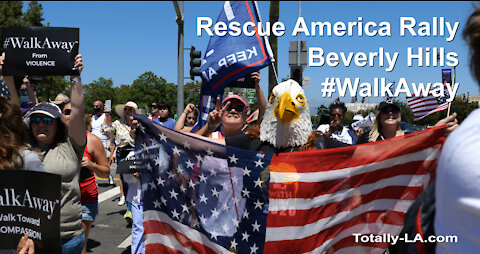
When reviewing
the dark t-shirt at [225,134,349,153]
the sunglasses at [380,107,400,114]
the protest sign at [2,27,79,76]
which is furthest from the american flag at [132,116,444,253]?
the sunglasses at [380,107,400,114]

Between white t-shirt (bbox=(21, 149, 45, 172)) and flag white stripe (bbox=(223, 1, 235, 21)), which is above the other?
flag white stripe (bbox=(223, 1, 235, 21))

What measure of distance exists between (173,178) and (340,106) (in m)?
4.24

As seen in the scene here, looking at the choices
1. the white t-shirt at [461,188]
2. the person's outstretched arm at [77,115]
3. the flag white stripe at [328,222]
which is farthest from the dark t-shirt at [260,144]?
the white t-shirt at [461,188]

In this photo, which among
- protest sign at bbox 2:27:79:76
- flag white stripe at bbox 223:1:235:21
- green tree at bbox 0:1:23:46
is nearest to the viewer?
protest sign at bbox 2:27:79:76

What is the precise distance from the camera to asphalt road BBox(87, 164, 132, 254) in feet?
19.8

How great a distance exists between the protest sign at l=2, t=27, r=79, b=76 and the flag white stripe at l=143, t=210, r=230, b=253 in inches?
53.4

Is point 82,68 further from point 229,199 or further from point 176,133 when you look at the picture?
point 229,199

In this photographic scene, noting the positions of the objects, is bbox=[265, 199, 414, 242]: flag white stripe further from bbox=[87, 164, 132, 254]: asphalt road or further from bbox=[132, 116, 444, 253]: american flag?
bbox=[87, 164, 132, 254]: asphalt road

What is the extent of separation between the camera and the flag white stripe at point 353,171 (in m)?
2.96

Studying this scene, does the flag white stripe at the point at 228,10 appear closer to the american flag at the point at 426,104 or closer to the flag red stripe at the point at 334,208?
the flag red stripe at the point at 334,208

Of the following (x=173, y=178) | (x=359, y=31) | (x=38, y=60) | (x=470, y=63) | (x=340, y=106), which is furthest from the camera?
(x=340, y=106)

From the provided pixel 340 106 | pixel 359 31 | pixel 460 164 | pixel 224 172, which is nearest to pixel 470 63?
pixel 460 164

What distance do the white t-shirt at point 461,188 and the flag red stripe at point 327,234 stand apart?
175 cm

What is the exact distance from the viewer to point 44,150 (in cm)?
307
